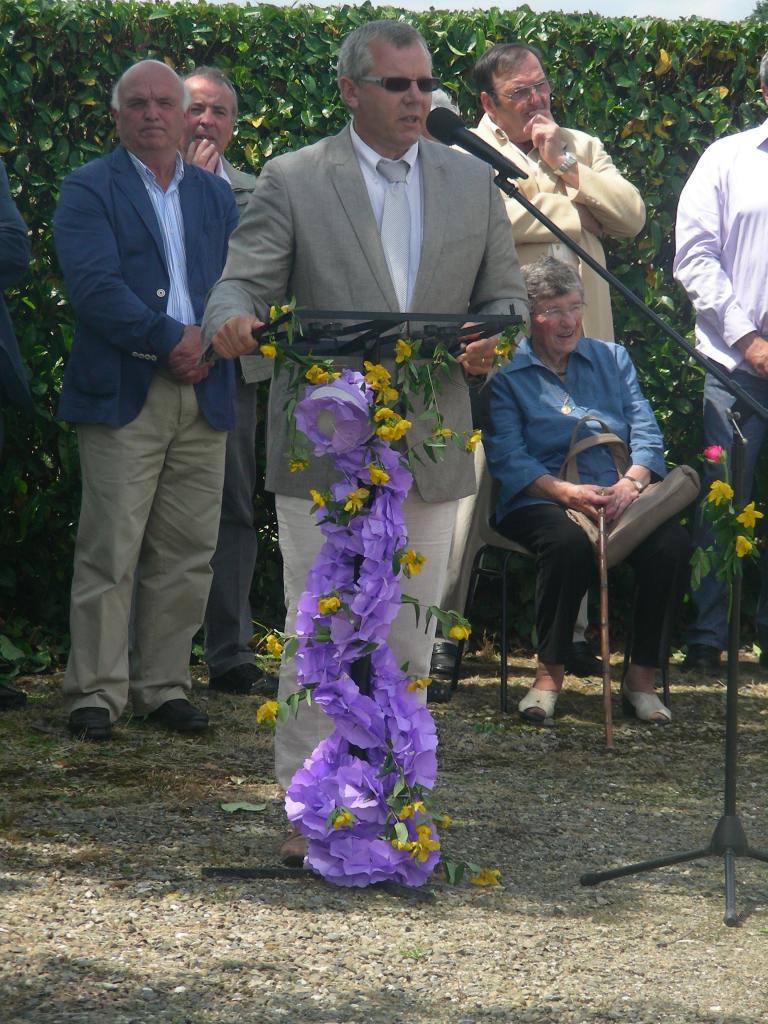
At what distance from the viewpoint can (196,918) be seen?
400 cm

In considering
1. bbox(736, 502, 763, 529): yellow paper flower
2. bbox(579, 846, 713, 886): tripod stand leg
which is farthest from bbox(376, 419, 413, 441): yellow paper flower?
bbox(579, 846, 713, 886): tripod stand leg

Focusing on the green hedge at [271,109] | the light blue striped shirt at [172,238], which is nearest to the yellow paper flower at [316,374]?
the light blue striped shirt at [172,238]

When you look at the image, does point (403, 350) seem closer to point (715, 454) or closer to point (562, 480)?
point (715, 454)

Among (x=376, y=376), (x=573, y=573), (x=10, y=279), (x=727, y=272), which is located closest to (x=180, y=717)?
(x=573, y=573)

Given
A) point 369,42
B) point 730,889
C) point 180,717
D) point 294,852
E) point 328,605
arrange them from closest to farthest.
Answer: point 328,605
point 730,889
point 369,42
point 294,852
point 180,717

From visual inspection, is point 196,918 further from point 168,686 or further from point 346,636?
point 168,686

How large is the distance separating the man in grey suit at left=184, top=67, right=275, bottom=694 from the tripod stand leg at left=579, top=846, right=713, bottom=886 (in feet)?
8.45

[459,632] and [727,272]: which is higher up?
[727,272]

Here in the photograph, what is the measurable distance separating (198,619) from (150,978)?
108 inches

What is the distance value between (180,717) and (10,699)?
0.83m

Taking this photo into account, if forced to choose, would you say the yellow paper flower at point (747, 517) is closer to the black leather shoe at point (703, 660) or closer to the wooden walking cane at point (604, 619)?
the wooden walking cane at point (604, 619)

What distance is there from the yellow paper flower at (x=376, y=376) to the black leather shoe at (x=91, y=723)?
243 centimetres

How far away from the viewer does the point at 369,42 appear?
4332mm

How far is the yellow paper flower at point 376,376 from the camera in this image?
399 centimetres
